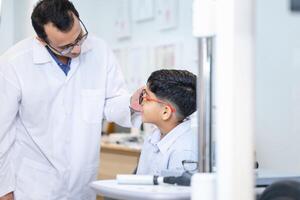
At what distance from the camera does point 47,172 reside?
2.00 m

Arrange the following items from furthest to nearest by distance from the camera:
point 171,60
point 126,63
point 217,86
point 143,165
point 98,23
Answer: point 98,23
point 126,63
point 171,60
point 143,165
point 217,86

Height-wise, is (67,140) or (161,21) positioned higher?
(161,21)

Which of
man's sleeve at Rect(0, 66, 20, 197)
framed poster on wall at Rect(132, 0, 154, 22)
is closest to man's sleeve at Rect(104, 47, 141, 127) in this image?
man's sleeve at Rect(0, 66, 20, 197)

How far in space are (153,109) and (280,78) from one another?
1038 millimetres

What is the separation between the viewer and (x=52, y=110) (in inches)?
78.7

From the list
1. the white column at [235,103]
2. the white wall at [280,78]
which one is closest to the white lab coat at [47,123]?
the white wall at [280,78]

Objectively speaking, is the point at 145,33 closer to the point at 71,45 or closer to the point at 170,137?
the point at 71,45

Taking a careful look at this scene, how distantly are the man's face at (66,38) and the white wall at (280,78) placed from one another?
0.97 m

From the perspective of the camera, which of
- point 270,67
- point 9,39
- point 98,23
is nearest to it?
point 270,67

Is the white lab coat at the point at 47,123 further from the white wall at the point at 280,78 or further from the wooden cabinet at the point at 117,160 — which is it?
the wooden cabinet at the point at 117,160

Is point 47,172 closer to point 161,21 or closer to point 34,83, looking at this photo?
point 34,83

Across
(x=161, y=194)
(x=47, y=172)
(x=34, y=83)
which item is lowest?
(x=47, y=172)

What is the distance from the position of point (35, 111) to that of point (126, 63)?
2349mm

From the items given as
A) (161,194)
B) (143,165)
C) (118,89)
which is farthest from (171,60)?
(161,194)
